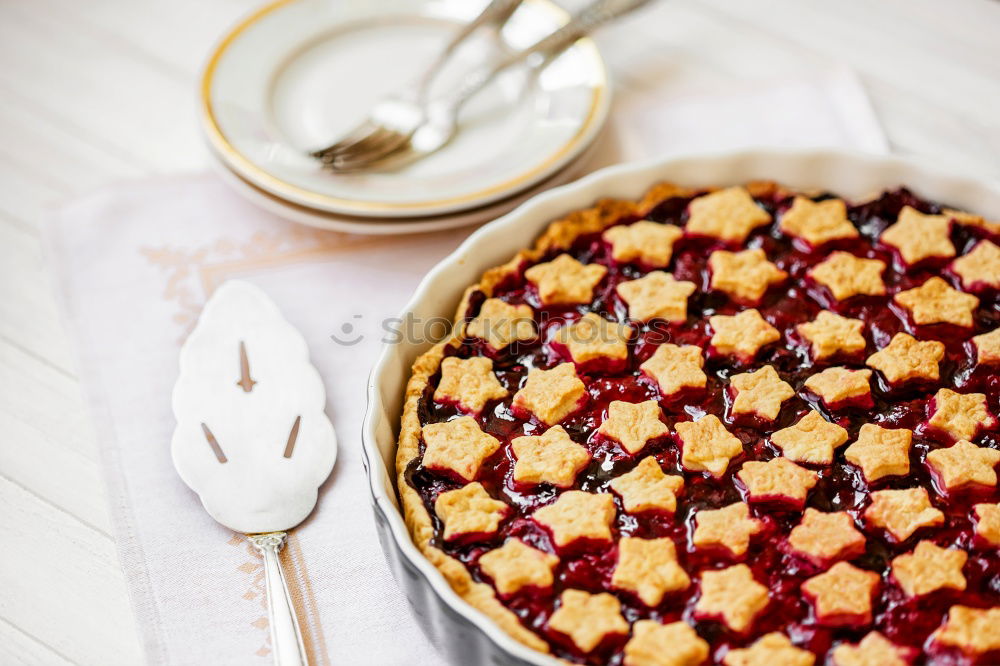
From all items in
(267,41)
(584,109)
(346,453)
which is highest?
(267,41)

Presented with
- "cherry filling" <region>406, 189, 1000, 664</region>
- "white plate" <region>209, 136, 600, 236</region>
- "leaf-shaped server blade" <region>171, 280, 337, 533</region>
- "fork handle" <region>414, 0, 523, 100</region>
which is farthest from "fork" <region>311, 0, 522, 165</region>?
"cherry filling" <region>406, 189, 1000, 664</region>

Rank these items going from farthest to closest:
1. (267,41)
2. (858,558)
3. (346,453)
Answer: (267,41) < (346,453) < (858,558)

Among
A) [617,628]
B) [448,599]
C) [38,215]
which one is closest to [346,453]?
[448,599]

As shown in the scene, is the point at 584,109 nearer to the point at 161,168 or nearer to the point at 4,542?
the point at 161,168

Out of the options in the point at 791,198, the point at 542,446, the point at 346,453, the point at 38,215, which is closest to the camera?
the point at 542,446

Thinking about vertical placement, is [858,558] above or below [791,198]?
below

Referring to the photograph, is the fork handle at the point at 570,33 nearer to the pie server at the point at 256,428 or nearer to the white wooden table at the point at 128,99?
the white wooden table at the point at 128,99

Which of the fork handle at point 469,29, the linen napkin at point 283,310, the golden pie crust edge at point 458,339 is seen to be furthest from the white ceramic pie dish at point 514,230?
the fork handle at point 469,29

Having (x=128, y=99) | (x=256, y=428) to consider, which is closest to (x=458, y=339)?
(x=256, y=428)
